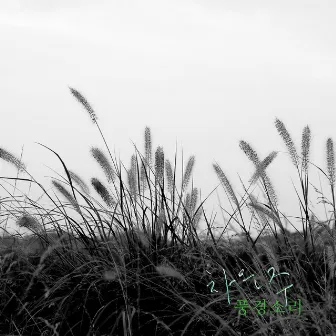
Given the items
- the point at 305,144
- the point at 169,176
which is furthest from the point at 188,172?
the point at 305,144

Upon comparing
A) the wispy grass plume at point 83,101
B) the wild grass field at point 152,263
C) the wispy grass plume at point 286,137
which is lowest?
the wild grass field at point 152,263

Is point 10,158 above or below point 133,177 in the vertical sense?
above

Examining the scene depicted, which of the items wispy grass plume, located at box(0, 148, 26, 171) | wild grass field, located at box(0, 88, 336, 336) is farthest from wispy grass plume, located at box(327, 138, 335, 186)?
wispy grass plume, located at box(0, 148, 26, 171)

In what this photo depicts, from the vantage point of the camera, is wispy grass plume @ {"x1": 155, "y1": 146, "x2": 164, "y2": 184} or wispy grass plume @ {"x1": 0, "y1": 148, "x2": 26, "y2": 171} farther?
wispy grass plume @ {"x1": 0, "y1": 148, "x2": 26, "y2": 171}

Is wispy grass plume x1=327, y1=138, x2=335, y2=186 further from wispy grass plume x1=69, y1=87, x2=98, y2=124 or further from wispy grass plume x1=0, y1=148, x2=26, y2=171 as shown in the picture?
wispy grass plume x1=0, y1=148, x2=26, y2=171

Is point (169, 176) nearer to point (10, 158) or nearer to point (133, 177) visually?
point (133, 177)

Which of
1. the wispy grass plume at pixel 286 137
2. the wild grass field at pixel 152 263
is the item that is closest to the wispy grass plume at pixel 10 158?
the wild grass field at pixel 152 263

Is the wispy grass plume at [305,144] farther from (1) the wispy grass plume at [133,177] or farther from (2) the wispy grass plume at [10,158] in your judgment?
(2) the wispy grass plume at [10,158]

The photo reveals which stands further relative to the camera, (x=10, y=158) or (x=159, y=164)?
(x=10, y=158)

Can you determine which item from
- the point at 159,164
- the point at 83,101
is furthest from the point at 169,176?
the point at 83,101

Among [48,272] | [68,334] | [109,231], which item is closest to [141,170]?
[109,231]

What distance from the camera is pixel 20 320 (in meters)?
2.96

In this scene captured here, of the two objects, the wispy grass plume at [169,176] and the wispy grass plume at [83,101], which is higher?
the wispy grass plume at [83,101]

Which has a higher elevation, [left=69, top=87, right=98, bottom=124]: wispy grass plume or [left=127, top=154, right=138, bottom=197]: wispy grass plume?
[left=69, top=87, right=98, bottom=124]: wispy grass plume
